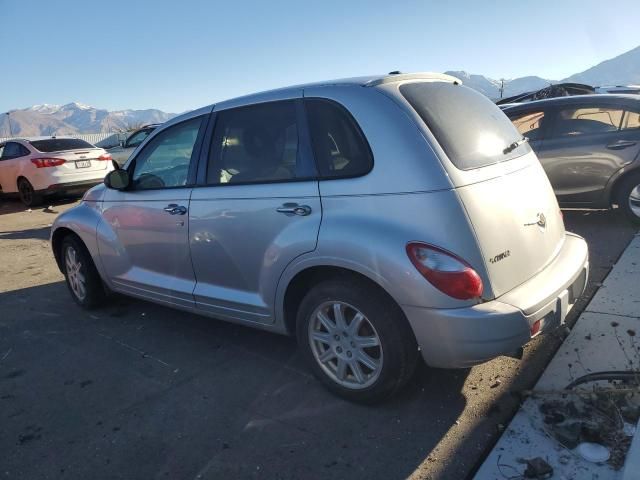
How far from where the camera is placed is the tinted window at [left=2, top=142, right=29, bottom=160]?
39.5 feet

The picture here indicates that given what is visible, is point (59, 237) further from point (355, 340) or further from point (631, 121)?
point (631, 121)

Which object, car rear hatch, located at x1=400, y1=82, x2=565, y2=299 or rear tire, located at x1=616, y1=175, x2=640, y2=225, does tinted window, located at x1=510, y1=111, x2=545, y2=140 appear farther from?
car rear hatch, located at x1=400, y1=82, x2=565, y2=299

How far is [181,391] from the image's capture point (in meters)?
3.34

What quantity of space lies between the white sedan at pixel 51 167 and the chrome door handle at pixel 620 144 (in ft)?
33.9

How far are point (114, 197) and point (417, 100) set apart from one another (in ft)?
9.01

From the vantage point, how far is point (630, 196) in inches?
236

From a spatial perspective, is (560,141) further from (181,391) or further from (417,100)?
(181,391)

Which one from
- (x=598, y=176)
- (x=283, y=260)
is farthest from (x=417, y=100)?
(x=598, y=176)

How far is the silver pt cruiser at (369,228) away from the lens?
2.51 m

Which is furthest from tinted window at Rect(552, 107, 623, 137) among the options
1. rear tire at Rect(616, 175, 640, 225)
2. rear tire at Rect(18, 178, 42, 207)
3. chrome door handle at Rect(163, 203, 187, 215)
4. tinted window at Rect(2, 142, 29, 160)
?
tinted window at Rect(2, 142, 29, 160)

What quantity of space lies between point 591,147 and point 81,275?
5.87 m

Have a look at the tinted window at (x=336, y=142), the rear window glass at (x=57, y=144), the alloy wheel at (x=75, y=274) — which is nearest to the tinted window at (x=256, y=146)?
the tinted window at (x=336, y=142)

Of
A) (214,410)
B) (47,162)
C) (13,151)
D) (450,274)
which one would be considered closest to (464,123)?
(450,274)

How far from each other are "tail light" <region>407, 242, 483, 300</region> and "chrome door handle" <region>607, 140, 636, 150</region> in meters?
4.58
